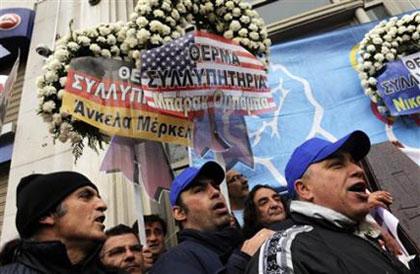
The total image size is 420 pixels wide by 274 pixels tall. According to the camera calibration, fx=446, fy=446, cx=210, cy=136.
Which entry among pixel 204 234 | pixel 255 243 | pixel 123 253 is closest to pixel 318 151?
pixel 255 243

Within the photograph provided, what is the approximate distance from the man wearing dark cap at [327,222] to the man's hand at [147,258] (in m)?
1.79

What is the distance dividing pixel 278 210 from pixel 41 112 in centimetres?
231

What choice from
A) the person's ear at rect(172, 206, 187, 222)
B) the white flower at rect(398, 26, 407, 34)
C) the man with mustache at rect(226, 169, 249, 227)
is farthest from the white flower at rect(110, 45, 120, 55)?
the white flower at rect(398, 26, 407, 34)

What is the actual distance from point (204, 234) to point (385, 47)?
3.85 m

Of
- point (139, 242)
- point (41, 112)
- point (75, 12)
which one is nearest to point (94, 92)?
point (41, 112)

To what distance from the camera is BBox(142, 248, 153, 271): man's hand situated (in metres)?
3.60

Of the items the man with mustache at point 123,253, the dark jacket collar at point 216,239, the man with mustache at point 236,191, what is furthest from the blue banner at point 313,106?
the dark jacket collar at point 216,239

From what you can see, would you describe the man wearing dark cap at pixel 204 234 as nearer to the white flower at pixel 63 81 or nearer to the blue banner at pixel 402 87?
the white flower at pixel 63 81

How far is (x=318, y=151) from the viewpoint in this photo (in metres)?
2.24

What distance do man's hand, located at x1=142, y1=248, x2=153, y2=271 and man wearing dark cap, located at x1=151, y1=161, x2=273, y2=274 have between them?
990mm

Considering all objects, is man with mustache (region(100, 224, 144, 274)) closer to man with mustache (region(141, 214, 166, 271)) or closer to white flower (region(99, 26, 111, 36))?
man with mustache (region(141, 214, 166, 271))

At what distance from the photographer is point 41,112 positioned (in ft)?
13.3

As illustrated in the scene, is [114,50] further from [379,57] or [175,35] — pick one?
[379,57]

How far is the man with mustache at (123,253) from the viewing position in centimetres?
318
